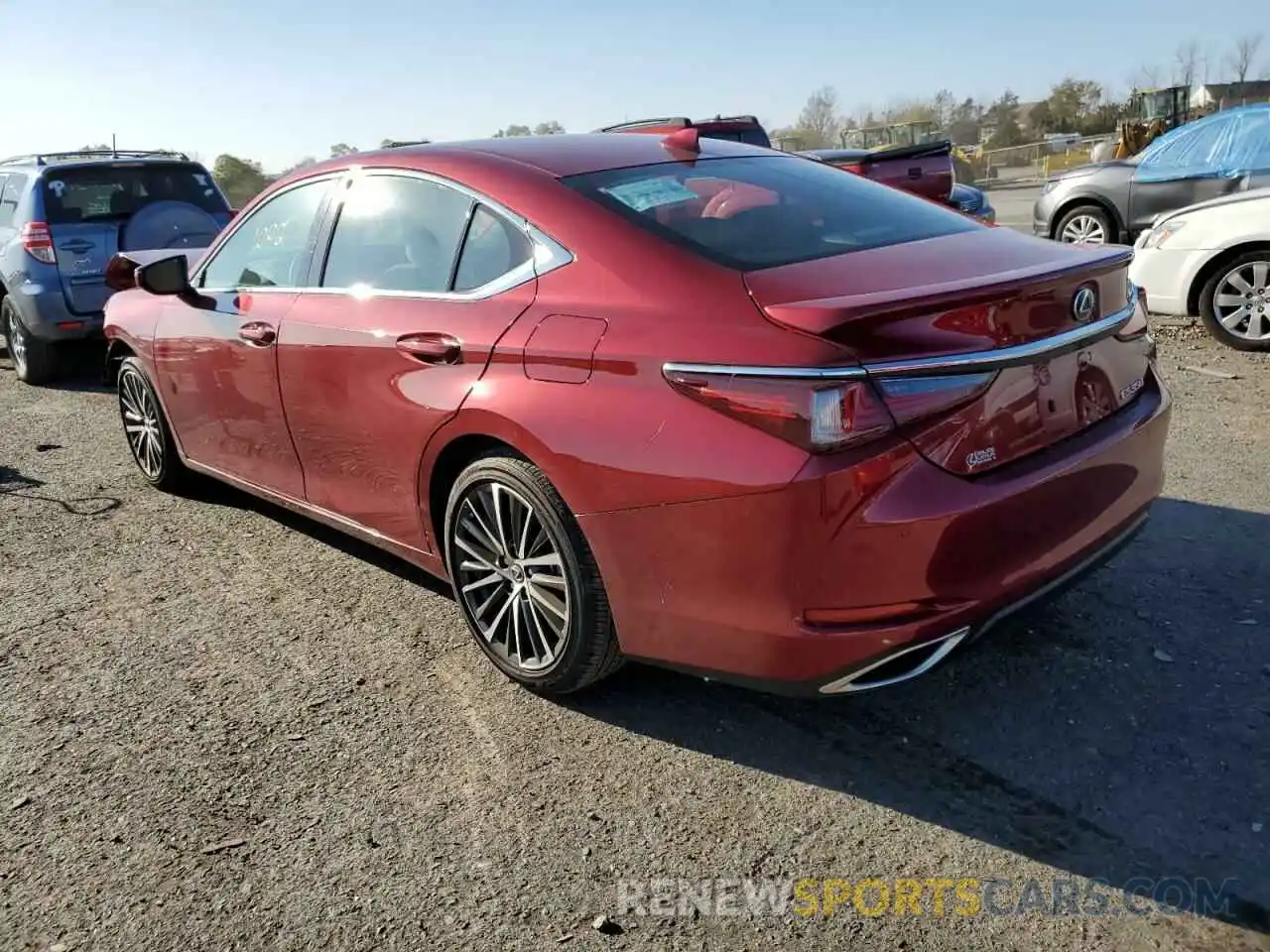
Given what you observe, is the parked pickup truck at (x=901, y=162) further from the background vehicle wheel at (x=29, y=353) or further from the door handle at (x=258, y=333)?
the door handle at (x=258, y=333)

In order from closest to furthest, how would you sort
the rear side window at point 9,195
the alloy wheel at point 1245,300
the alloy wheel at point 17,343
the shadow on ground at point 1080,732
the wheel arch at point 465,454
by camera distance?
the shadow on ground at point 1080,732
the wheel arch at point 465,454
the alloy wheel at point 1245,300
the rear side window at point 9,195
the alloy wheel at point 17,343

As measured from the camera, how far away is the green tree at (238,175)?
98.5ft

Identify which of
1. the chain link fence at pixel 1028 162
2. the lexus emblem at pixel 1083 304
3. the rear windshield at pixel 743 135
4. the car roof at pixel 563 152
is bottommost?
the lexus emblem at pixel 1083 304

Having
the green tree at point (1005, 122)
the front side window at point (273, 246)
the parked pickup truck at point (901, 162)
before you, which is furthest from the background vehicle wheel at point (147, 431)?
the green tree at point (1005, 122)

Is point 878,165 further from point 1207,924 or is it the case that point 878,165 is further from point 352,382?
point 1207,924

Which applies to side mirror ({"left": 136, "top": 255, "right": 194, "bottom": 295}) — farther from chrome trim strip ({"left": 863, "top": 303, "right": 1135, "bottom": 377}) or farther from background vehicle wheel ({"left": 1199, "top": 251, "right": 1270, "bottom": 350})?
background vehicle wheel ({"left": 1199, "top": 251, "right": 1270, "bottom": 350})

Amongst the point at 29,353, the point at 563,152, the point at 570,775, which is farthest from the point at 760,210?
the point at 29,353

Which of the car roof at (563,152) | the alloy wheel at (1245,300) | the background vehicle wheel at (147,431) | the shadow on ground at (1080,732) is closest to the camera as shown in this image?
the shadow on ground at (1080,732)

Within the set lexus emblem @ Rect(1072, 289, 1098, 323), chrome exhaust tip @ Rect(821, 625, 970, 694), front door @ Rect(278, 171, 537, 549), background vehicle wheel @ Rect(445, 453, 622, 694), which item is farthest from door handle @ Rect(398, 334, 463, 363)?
lexus emblem @ Rect(1072, 289, 1098, 323)

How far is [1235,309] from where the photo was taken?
7.42 metres

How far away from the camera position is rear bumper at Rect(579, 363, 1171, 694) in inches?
96.7

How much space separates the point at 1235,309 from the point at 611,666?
622 centimetres

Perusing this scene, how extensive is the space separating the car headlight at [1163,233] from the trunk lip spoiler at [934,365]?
223 inches

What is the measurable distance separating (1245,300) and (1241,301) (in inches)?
1.1
